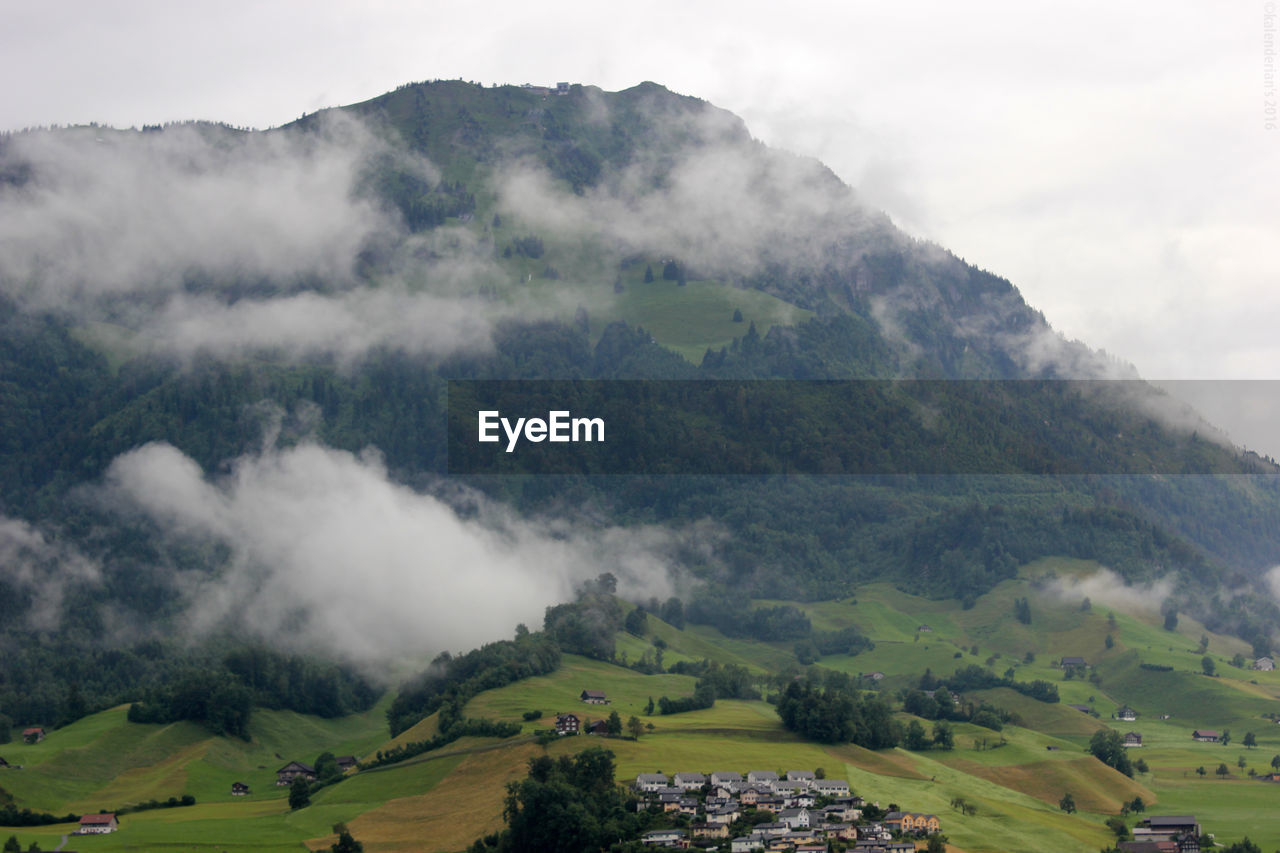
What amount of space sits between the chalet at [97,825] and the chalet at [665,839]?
58826 millimetres

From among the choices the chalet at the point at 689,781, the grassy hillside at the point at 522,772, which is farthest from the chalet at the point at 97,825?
the chalet at the point at 689,781

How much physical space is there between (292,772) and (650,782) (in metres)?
67.4

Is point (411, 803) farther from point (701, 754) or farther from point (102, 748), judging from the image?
point (102, 748)

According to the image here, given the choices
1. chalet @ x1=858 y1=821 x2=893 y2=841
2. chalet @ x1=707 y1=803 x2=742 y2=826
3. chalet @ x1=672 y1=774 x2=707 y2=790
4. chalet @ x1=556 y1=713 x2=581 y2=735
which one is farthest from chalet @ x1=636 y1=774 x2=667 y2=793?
chalet @ x1=556 y1=713 x2=581 y2=735

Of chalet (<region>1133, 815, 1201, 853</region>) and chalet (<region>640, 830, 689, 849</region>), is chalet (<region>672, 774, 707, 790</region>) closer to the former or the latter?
chalet (<region>640, 830, 689, 849</region>)

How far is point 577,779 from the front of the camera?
141750 mm

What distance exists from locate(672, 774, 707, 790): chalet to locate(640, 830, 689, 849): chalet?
1610cm

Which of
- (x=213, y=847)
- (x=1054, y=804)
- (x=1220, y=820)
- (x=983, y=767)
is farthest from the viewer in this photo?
(x=983, y=767)

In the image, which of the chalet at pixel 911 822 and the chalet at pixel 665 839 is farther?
the chalet at pixel 911 822

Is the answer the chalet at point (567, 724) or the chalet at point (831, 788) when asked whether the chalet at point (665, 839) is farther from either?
the chalet at point (567, 724)

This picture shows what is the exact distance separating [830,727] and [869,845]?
48.5 metres

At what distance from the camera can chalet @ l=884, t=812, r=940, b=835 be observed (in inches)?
5231

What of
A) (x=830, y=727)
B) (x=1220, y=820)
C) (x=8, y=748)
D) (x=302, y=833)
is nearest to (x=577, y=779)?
(x=302, y=833)

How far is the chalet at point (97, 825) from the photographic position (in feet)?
493
